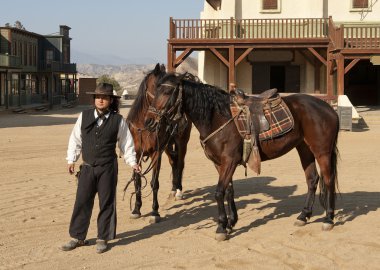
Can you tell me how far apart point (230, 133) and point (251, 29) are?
56.4 feet

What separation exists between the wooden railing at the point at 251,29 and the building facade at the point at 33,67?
15589 mm

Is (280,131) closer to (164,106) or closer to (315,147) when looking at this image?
(315,147)

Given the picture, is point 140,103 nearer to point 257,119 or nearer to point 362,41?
point 257,119

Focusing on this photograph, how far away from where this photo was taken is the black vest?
17.6ft

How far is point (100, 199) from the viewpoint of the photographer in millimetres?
5508

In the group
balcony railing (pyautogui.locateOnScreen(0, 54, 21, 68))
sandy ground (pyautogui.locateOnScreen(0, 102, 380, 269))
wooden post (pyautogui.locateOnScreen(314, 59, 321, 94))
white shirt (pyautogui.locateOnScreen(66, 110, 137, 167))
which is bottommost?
sandy ground (pyautogui.locateOnScreen(0, 102, 380, 269))

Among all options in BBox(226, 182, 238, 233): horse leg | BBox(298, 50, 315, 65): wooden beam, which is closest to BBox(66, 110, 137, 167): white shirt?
BBox(226, 182, 238, 233): horse leg

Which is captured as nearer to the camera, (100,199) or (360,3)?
(100,199)

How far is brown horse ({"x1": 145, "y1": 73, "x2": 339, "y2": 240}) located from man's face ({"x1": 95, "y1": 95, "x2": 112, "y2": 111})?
575mm

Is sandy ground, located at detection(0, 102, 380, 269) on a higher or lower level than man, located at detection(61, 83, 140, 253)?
lower

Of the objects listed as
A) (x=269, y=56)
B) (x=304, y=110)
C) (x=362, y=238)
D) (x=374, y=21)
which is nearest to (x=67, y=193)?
(x=304, y=110)

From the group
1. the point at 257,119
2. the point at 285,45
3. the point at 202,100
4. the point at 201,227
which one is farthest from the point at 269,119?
the point at 285,45

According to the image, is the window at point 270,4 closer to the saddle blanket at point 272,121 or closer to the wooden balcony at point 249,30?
the wooden balcony at point 249,30

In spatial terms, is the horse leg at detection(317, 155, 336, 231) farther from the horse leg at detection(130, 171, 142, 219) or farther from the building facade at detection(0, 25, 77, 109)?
the building facade at detection(0, 25, 77, 109)
